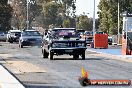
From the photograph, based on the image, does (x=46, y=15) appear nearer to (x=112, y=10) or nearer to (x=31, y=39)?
(x=112, y=10)

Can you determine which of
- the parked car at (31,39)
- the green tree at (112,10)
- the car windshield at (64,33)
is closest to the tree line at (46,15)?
the green tree at (112,10)

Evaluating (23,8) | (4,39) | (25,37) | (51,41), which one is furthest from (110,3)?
(23,8)

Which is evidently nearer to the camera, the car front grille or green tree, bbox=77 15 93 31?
the car front grille

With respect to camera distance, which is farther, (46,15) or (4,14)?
(46,15)

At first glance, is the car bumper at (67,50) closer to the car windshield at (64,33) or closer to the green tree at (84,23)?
the car windshield at (64,33)

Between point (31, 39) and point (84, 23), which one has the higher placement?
point (84, 23)

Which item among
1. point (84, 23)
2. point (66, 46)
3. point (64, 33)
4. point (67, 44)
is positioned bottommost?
point (84, 23)

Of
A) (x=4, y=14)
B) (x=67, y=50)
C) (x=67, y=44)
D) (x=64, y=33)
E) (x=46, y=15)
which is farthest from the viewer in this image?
(x=46, y=15)

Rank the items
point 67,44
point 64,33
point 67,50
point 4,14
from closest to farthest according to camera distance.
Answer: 1. point 67,50
2. point 67,44
3. point 64,33
4. point 4,14

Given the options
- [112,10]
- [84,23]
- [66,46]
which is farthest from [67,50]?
[84,23]

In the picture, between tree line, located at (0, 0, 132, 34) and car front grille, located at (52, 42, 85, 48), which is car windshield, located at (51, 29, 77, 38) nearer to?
car front grille, located at (52, 42, 85, 48)

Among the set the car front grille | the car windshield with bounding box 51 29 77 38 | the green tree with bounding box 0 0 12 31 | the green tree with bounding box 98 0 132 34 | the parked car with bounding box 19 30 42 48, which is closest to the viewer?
the car front grille

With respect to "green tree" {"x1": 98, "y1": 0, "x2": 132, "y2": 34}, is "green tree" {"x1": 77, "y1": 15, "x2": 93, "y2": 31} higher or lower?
lower

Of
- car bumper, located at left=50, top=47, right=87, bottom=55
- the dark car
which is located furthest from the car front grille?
car bumper, located at left=50, top=47, right=87, bottom=55
